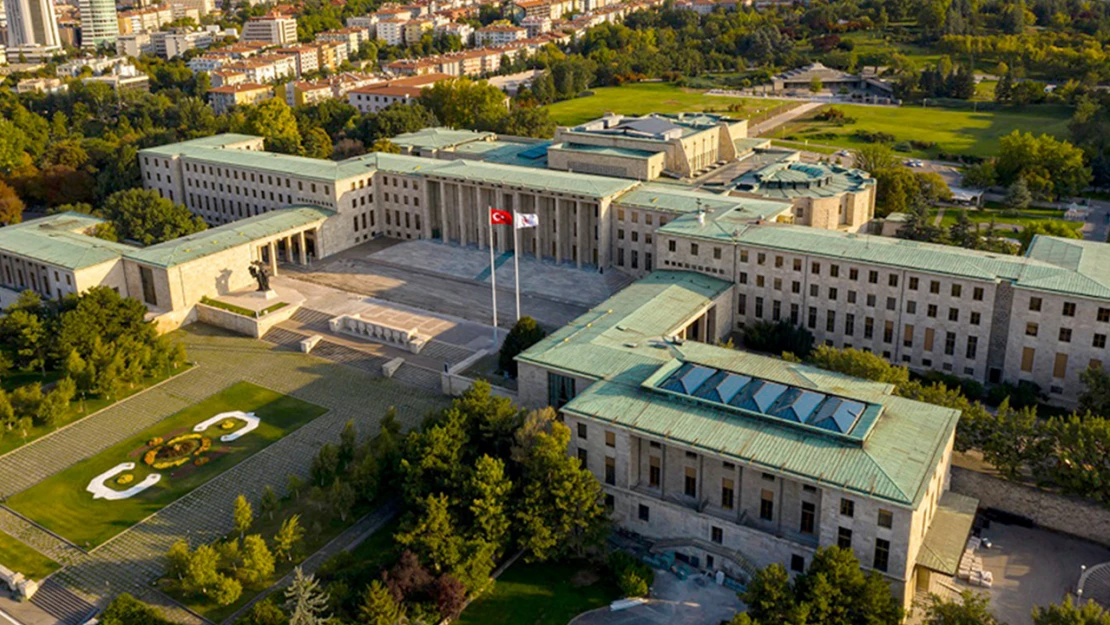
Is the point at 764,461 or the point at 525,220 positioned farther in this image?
the point at 525,220

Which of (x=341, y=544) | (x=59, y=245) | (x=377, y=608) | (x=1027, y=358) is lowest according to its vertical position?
(x=341, y=544)

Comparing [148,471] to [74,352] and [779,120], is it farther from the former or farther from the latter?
[779,120]

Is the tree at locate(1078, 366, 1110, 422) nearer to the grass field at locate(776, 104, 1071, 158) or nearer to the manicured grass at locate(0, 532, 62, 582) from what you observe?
the manicured grass at locate(0, 532, 62, 582)

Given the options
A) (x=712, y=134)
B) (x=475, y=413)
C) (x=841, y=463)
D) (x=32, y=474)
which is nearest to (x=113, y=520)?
(x=32, y=474)

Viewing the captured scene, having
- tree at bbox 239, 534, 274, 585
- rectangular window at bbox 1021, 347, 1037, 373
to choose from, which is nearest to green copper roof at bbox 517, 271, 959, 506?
tree at bbox 239, 534, 274, 585

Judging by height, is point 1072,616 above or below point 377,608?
above

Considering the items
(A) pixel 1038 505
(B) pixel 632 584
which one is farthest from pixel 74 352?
(A) pixel 1038 505
